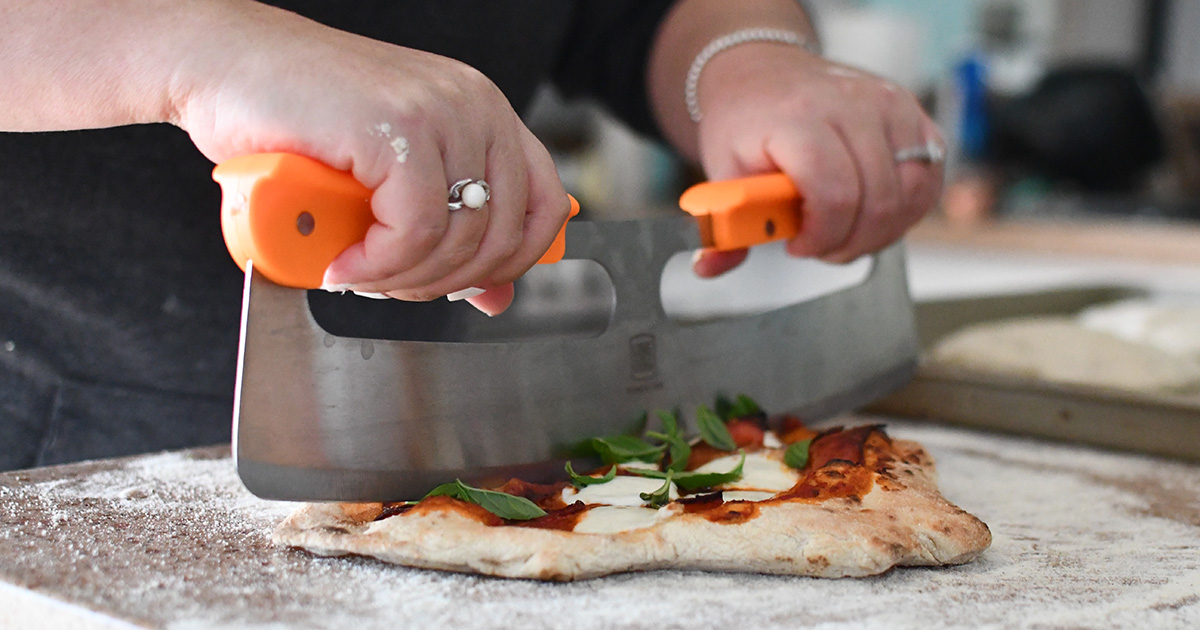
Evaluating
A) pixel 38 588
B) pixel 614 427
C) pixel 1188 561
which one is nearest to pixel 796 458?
pixel 614 427

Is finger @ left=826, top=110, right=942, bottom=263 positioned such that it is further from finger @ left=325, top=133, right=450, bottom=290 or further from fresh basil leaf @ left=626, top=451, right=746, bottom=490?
finger @ left=325, top=133, right=450, bottom=290

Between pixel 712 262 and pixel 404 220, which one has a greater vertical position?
pixel 404 220

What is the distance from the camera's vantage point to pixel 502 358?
75cm

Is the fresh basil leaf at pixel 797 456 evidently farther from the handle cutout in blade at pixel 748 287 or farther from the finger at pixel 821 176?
the handle cutout in blade at pixel 748 287

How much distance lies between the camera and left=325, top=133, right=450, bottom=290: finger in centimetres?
57

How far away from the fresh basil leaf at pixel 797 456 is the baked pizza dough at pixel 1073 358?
23.1 inches

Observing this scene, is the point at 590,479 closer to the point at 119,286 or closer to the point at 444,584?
the point at 444,584

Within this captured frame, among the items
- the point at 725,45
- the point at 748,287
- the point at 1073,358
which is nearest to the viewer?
the point at 725,45

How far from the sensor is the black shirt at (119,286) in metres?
0.97

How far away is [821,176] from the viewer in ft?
3.06

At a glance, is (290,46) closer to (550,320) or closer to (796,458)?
(796,458)

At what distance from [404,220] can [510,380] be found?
0.70 feet

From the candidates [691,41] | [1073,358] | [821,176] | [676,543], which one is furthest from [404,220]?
[1073,358]

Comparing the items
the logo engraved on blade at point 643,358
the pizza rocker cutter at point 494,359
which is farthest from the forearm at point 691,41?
the logo engraved on blade at point 643,358
